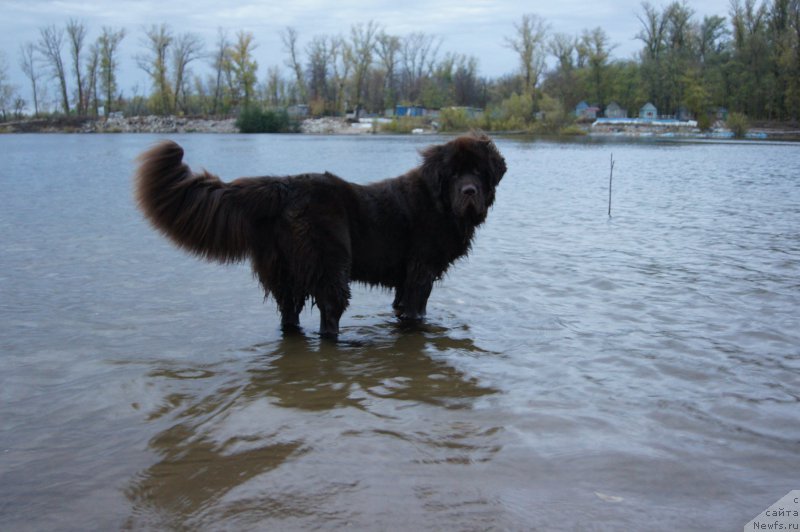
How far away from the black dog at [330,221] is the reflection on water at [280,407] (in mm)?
567

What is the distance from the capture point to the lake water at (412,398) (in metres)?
3.28

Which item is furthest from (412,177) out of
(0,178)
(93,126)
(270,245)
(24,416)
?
(93,126)

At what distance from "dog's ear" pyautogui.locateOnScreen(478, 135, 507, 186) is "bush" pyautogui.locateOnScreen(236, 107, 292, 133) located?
86.2m

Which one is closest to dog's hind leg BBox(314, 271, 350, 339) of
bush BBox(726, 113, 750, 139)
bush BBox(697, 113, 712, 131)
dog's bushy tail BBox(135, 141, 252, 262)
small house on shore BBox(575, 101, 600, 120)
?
dog's bushy tail BBox(135, 141, 252, 262)

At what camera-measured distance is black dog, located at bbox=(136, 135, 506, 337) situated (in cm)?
A: 550

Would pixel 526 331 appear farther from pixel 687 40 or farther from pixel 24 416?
pixel 687 40

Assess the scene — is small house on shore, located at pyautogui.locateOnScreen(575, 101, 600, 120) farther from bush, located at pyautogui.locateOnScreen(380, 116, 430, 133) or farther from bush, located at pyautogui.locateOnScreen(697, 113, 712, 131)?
bush, located at pyautogui.locateOnScreen(380, 116, 430, 133)

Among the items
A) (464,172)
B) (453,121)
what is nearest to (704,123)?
(453,121)

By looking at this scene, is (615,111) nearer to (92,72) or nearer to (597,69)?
(597,69)

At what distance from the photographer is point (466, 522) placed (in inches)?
122

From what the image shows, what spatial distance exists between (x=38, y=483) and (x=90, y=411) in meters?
1.04

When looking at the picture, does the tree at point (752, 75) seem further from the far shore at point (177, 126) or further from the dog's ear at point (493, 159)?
the dog's ear at point (493, 159)

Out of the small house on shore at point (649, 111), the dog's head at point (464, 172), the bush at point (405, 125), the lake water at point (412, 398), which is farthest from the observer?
the small house on shore at point (649, 111)

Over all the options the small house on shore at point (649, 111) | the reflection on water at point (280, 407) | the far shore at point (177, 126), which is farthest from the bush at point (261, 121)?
the reflection on water at point (280, 407)
